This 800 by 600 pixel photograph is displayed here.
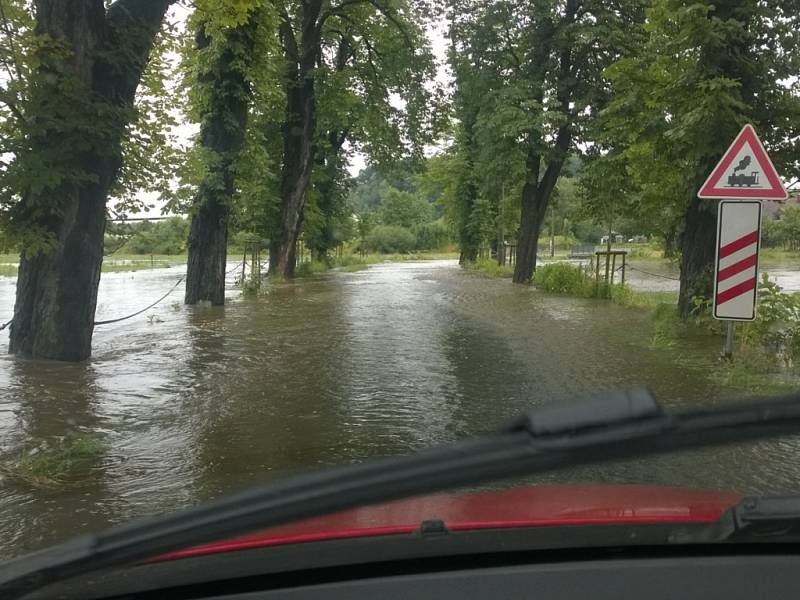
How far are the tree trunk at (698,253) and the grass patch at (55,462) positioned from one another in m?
8.77

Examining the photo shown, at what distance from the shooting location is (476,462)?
1.24 meters

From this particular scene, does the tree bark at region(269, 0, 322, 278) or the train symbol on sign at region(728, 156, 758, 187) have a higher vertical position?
the tree bark at region(269, 0, 322, 278)

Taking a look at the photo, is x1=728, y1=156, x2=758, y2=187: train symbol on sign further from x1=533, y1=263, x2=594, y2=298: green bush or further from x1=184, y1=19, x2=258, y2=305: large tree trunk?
x1=533, y1=263, x2=594, y2=298: green bush

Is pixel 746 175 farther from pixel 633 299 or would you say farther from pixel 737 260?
pixel 633 299

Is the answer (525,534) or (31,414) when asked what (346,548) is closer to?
(525,534)

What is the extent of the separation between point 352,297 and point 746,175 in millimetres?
13304

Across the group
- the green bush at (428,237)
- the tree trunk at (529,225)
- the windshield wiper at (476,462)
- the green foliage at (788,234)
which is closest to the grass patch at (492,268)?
the tree trunk at (529,225)

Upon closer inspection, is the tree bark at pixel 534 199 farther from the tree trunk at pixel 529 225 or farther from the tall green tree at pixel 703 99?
the tall green tree at pixel 703 99

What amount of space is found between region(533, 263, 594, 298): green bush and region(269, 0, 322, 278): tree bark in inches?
345

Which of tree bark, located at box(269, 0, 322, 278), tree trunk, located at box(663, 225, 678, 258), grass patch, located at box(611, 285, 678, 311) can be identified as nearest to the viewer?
tree trunk, located at box(663, 225, 678, 258)

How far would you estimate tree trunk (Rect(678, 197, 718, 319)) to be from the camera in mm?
11156

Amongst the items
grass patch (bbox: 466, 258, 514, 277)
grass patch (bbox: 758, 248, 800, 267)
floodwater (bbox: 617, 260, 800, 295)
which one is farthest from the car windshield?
grass patch (bbox: 758, 248, 800, 267)

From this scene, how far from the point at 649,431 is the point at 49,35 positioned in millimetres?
8504

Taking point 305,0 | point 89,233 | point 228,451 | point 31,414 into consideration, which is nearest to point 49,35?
point 89,233
